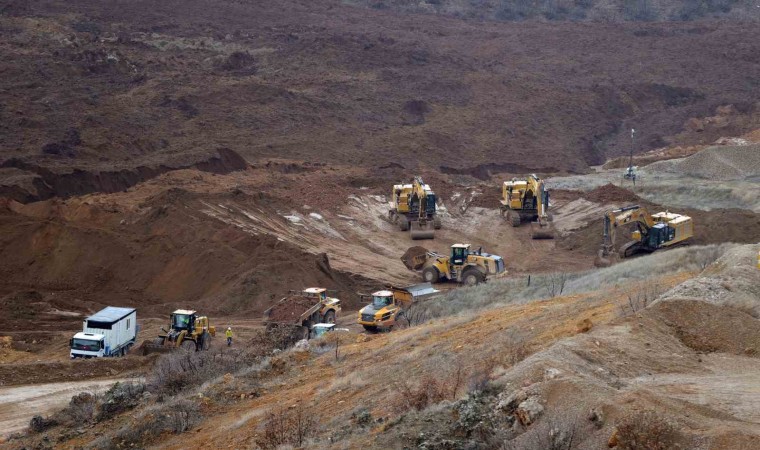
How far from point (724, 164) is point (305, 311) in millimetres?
33492

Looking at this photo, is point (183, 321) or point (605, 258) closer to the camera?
point (183, 321)

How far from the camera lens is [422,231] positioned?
42.1m

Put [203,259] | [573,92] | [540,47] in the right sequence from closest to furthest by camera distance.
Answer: [203,259] < [573,92] < [540,47]

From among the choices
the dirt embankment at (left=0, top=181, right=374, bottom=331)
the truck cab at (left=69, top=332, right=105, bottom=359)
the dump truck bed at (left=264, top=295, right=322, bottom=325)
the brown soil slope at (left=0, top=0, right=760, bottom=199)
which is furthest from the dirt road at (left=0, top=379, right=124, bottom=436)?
the brown soil slope at (left=0, top=0, right=760, bottom=199)

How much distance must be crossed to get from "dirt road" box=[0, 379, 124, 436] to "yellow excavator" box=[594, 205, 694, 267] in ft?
65.2

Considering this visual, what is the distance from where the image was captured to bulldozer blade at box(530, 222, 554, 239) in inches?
1650

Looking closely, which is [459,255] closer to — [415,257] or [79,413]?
[415,257]

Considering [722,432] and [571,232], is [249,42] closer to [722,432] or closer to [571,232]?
[571,232]

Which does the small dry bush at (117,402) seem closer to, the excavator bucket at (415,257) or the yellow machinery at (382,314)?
the yellow machinery at (382,314)

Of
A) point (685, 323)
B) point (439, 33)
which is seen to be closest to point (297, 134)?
point (439, 33)

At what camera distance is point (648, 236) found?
36.1m

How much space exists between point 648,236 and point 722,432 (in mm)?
28296

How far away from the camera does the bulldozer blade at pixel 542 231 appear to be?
137 ft

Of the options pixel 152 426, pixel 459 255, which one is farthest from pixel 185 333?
pixel 459 255
